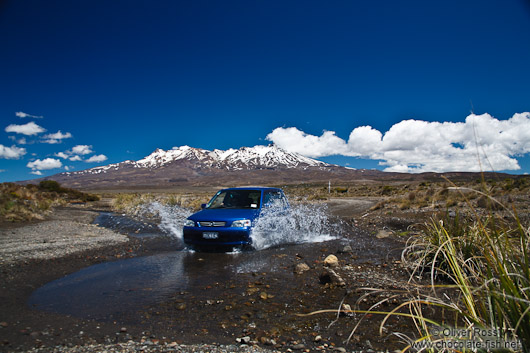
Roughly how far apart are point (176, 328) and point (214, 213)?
14.3ft

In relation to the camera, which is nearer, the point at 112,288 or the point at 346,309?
the point at 346,309

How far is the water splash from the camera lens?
24.6ft

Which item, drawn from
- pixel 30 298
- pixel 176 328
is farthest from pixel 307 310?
pixel 30 298

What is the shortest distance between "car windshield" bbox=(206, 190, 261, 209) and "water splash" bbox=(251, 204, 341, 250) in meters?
0.55

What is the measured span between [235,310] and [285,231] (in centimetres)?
510

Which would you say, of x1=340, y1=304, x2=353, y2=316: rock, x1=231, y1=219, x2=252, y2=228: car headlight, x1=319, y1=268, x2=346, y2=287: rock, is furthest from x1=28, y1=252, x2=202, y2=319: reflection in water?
x1=340, y1=304, x2=353, y2=316: rock

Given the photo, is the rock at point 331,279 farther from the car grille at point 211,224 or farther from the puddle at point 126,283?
the car grille at point 211,224

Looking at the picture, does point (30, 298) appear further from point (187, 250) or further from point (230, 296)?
point (187, 250)

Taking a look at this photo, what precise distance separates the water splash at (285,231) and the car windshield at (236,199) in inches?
21.6

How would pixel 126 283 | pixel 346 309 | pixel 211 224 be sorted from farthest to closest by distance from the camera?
pixel 211 224 < pixel 126 283 < pixel 346 309

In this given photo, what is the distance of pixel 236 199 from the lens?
862 centimetres

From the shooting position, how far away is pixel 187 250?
7609 mm

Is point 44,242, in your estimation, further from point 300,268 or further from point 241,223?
point 300,268

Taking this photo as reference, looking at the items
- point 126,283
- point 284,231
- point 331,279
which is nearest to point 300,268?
point 331,279
